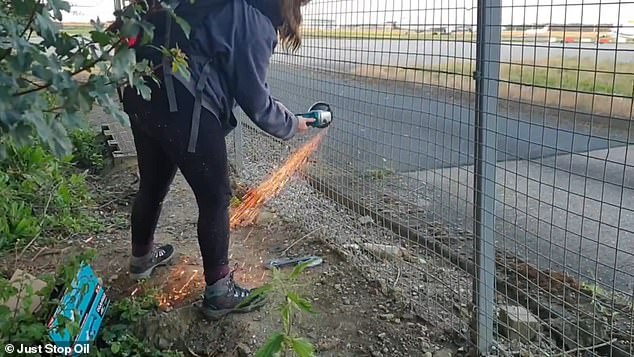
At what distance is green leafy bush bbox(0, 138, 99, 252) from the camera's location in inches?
152

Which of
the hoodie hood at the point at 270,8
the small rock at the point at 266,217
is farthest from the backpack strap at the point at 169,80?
the small rock at the point at 266,217

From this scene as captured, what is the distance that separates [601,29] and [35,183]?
12.5 feet

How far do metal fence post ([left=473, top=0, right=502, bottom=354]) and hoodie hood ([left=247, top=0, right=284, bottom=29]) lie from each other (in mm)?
811

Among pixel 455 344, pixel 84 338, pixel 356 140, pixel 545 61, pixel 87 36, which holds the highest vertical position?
pixel 87 36

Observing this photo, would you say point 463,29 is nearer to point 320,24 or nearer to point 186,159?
point 186,159

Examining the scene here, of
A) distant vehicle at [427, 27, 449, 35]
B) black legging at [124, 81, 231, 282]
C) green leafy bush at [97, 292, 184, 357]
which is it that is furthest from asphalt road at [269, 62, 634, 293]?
green leafy bush at [97, 292, 184, 357]

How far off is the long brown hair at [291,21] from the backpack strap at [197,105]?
356 millimetres

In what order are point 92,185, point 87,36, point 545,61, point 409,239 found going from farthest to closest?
1. point 92,185
2. point 409,239
3. point 545,61
4. point 87,36

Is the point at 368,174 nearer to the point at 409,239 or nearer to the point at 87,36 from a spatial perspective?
the point at 409,239

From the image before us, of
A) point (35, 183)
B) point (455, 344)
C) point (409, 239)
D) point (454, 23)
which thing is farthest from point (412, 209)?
point (35, 183)

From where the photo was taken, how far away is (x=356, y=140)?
362 centimetres

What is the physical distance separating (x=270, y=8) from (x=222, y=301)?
4.38 ft

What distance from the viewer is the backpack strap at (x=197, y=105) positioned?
8.52 ft

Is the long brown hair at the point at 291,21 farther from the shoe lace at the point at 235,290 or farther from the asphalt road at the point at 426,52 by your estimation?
the shoe lace at the point at 235,290
